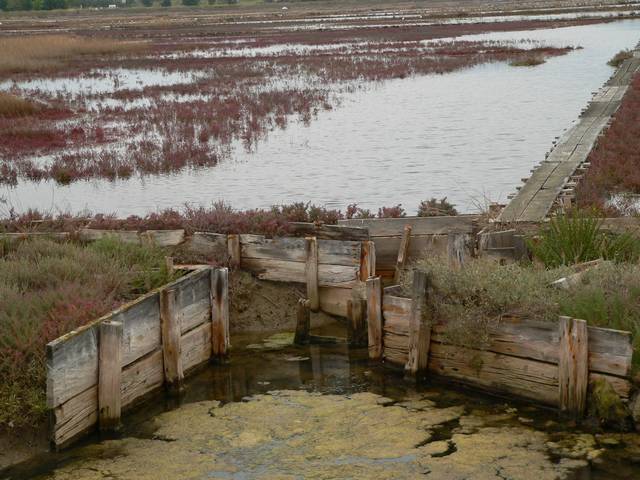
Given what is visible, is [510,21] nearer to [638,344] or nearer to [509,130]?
[509,130]

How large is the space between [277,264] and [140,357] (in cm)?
353

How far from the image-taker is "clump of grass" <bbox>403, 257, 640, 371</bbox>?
413 inches

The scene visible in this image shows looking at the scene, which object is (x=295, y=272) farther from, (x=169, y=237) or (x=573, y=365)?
(x=573, y=365)

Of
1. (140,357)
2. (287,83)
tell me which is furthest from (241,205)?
(287,83)

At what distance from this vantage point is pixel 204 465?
9.52 metres

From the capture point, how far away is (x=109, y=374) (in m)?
10.1

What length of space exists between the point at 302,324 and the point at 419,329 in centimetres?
210

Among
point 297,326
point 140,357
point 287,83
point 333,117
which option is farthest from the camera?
point 287,83

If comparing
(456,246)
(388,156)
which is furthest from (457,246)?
(388,156)

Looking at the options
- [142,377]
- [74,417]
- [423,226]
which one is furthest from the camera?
[423,226]

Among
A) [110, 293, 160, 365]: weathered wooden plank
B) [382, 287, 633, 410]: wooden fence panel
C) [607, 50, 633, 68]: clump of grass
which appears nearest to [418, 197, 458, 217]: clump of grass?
[382, 287, 633, 410]: wooden fence panel

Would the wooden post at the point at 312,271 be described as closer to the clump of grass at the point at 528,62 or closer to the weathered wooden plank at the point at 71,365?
the weathered wooden plank at the point at 71,365

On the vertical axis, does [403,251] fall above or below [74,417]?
above

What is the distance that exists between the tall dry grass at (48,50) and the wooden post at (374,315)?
47.6 meters
